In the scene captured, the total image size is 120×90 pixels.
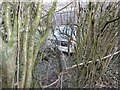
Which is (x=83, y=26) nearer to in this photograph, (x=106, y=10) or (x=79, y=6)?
(x=79, y=6)

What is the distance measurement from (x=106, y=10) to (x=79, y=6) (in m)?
0.44

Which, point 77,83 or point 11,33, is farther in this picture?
point 77,83

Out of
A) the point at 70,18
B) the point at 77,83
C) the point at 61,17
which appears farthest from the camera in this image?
the point at 61,17

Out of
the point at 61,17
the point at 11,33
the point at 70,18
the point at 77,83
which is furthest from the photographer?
the point at 61,17

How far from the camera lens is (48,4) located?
121 inches

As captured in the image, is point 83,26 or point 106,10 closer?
point 83,26

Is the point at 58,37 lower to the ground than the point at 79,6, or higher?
lower

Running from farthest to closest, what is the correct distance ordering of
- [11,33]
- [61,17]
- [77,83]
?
[61,17], [77,83], [11,33]

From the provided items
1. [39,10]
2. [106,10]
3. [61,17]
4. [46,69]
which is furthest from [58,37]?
[39,10]

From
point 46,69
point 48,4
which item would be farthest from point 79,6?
point 46,69

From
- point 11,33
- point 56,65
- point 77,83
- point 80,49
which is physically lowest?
point 77,83

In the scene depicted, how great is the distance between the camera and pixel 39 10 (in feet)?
6.52

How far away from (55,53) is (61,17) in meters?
0.61

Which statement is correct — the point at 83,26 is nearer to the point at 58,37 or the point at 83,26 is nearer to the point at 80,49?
the point at 80,49
